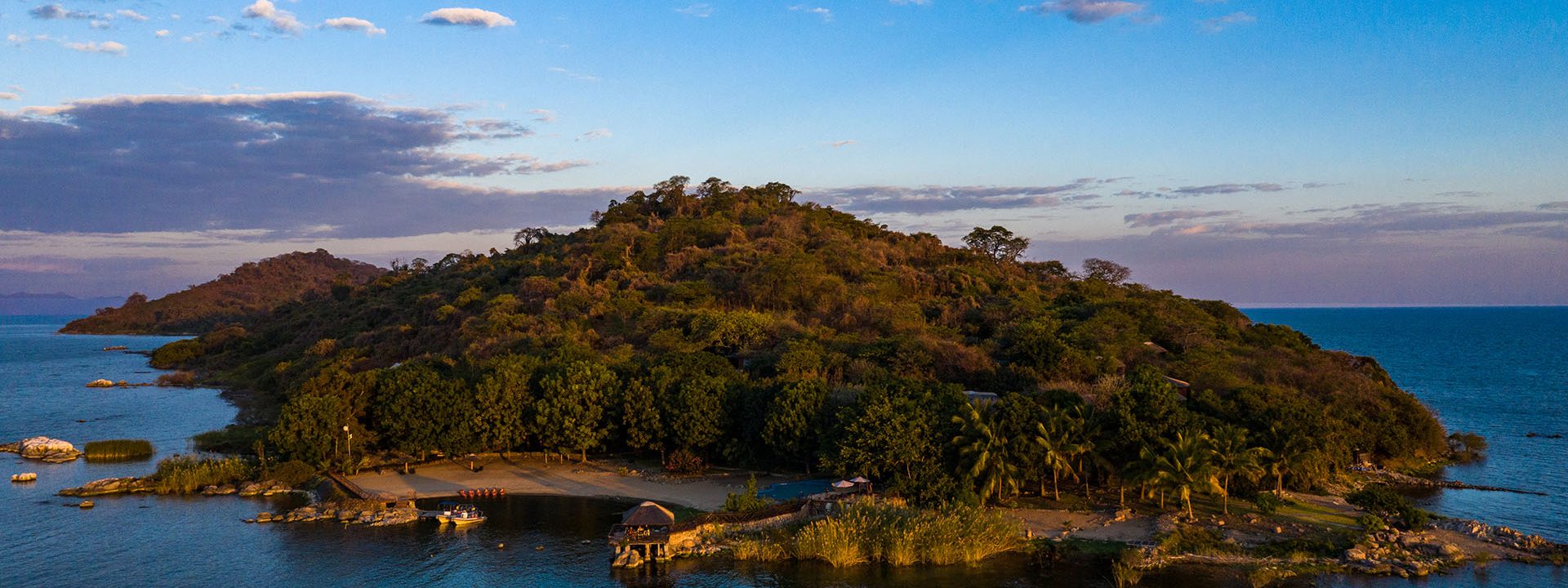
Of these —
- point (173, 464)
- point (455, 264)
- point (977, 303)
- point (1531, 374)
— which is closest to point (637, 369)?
point (173, 464)

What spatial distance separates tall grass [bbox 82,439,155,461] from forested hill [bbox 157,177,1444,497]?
11.0 meters

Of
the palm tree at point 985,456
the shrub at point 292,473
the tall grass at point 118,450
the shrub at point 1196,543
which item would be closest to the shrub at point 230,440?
the tall grass at point 118,450

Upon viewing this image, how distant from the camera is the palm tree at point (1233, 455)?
35.4 m

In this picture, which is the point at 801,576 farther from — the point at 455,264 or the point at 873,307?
the point at 455,264

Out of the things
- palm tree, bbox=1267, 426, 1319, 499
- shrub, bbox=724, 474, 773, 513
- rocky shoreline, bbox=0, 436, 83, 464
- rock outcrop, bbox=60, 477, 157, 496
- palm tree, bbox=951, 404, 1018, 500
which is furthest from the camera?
rocky shoreline, bbox=0, 436, 83, 464

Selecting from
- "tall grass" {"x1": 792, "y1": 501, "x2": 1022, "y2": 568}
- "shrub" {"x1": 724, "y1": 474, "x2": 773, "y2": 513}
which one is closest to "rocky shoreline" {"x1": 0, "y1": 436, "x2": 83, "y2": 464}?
"shrub" {"x1": 724, "y1": 474, "x2": 773, "y2": 513}

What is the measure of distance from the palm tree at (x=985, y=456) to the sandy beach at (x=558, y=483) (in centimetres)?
968

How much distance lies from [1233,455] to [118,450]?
2290 inches

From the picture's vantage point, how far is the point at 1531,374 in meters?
95.5

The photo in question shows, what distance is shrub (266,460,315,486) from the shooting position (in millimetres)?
43531

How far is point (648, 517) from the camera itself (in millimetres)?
32219

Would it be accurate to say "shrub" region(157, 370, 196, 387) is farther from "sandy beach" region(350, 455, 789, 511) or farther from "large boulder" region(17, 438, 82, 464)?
"sandy beach" region(350, 455, 789, 511)

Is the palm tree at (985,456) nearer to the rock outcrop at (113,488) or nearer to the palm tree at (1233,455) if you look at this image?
the palm tree at (1233,455)

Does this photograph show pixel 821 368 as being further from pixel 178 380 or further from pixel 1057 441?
pixel 178 380
